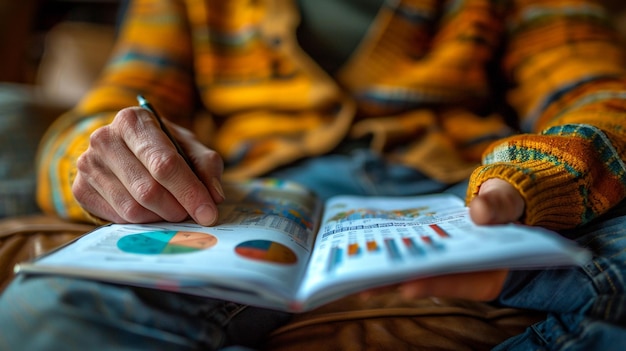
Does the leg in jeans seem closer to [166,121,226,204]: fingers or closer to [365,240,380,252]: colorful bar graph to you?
[365,240,380,252]: colorful bar graph

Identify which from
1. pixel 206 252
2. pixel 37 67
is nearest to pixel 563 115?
pixel 206 252

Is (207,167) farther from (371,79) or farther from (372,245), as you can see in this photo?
(371,79)

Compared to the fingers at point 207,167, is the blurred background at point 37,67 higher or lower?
higher

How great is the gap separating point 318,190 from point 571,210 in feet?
1.09

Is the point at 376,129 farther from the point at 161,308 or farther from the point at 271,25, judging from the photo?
the point at 161,308

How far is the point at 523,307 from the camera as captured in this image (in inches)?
16.5

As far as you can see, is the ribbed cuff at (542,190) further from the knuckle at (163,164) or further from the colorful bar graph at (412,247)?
the knuckle at (163,164)

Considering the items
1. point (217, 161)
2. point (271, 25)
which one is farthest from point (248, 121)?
point (217, 161)

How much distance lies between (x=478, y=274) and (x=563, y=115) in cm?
28

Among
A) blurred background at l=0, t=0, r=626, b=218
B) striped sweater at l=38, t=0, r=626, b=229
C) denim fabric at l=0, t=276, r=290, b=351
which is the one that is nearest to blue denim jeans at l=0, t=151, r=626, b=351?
denim fabric at l=0, t=276, r=290, b=351

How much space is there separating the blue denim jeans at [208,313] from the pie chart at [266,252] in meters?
0.05

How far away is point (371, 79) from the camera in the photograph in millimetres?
727

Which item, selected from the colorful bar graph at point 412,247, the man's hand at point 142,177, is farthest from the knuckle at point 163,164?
the colorful bar graph at point 412,247

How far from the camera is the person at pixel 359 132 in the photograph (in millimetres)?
351
